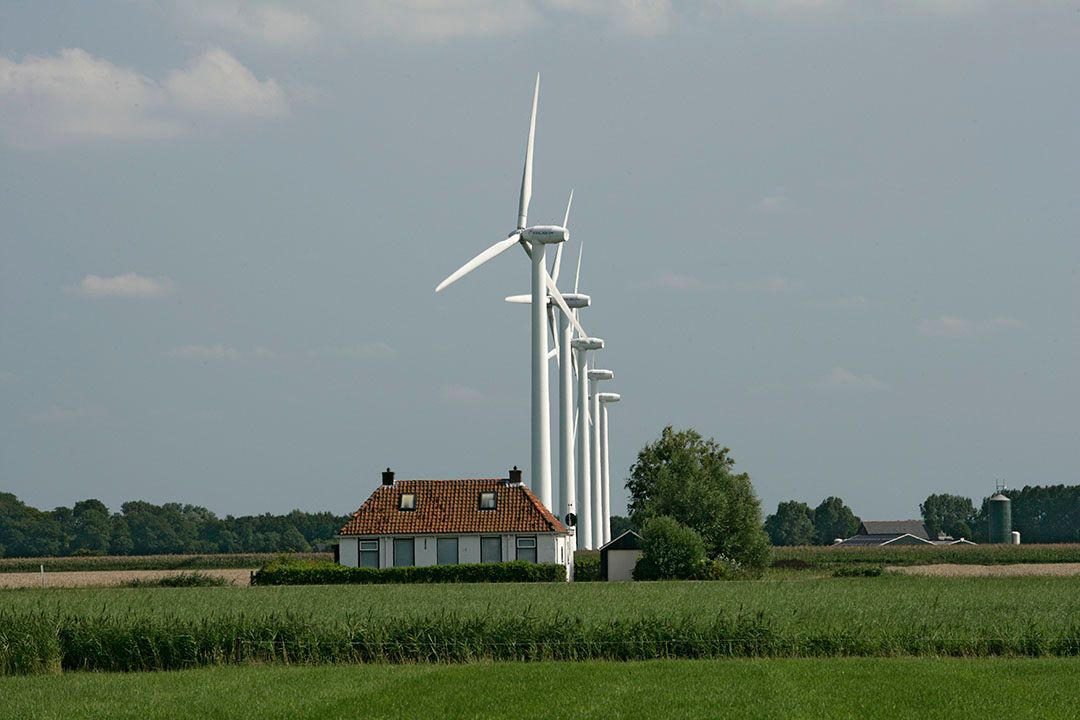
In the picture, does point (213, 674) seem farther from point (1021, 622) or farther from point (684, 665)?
point (1021, 622)

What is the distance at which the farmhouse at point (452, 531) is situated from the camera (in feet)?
246

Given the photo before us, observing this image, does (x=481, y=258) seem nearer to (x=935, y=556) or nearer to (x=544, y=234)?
(x=544, y=234)

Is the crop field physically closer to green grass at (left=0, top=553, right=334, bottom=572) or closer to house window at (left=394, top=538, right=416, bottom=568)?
house window at (left=394, top=538, right=416, bottom=568)

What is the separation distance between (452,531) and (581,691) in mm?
49227

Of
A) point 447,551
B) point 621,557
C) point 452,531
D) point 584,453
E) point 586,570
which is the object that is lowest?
point 586,570

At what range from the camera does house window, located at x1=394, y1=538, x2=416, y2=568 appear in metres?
75.6

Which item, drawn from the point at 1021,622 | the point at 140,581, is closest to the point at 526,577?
the point at 140,581

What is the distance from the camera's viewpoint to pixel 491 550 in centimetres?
7500

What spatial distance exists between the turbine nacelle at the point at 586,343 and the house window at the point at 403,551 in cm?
3104

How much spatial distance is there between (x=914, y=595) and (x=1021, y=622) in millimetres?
13657

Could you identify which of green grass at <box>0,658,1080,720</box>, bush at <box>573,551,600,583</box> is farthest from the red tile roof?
green grass at <box>0,658,1080,720</box>

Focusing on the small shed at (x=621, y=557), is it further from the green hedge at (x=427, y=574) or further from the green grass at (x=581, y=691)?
the green grass at (x=581, y=691)

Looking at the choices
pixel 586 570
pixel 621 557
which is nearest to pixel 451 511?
pixel 586 570

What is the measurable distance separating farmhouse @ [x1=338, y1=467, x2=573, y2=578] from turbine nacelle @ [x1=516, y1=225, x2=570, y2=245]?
1425cm
